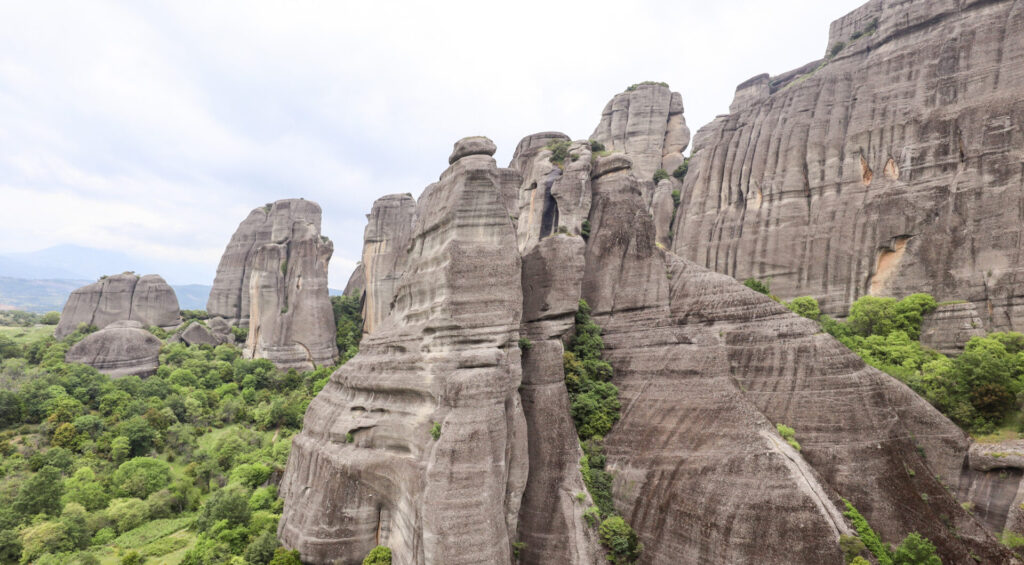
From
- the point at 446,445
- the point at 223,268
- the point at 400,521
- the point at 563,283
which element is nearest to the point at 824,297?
the point at 563,283

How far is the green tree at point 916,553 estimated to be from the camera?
15180 millimetres

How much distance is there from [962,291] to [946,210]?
19.4ft

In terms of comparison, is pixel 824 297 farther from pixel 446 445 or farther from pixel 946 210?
pixel 446 445

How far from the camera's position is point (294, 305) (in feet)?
148

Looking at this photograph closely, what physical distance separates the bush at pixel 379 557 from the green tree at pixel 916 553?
67.8 ft

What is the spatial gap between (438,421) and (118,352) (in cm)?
4801

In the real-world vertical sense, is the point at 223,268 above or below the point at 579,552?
above

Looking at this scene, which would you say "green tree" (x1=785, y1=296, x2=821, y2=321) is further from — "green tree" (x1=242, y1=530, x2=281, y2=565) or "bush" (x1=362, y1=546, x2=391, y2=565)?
A: "green tree" (x1=242, y1=530, x2=281, y2=565)

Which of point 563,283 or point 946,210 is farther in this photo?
point 946,210

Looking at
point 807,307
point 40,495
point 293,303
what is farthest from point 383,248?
point 807,307

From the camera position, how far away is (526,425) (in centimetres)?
1997

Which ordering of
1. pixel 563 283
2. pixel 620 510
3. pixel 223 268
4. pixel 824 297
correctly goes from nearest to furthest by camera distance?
pixel 620 510 → pixel 563 283 → pixel 824 297 → pixel 223 268

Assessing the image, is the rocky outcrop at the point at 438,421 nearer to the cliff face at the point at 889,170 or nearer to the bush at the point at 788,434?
the bush at the point at 788,434

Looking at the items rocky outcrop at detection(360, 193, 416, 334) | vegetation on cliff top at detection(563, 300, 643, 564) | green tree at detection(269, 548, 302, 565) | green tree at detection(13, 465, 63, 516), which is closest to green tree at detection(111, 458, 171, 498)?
green tree at detection(13, 465, 63, 516)
